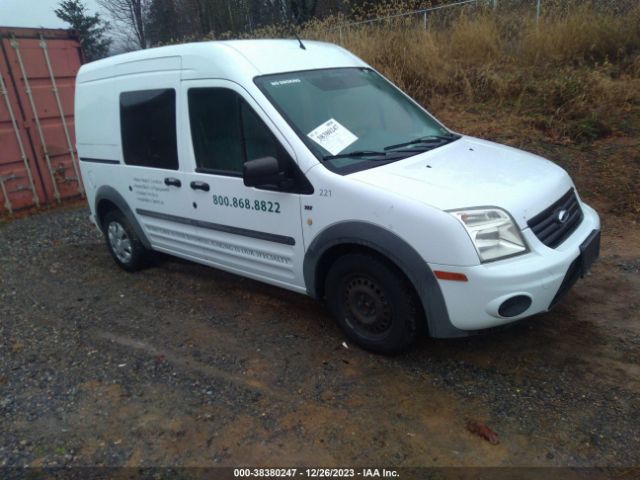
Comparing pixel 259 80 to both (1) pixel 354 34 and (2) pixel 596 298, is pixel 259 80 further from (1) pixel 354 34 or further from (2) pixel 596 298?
(1) pixel 354 34

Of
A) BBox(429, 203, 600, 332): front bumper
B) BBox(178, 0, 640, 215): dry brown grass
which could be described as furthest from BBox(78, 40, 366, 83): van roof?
BBox(178, 0, 640, 215): dry brown grass

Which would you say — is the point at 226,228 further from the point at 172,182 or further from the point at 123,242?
the point at 123,242

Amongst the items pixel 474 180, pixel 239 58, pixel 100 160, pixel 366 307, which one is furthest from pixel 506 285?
pixel 100 160

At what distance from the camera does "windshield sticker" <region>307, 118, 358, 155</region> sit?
337 centimetres

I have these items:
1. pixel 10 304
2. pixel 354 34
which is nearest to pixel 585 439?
pixel 10 304

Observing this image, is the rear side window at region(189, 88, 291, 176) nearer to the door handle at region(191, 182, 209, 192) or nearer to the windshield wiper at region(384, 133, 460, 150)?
the door handle at region(191, 182, 209, 192)

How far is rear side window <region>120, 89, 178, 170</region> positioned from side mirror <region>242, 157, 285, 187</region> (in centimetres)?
122

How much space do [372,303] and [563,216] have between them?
1.31 metres

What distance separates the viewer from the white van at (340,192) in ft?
9.28

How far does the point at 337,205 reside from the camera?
3164mm

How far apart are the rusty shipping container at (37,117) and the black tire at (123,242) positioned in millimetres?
3851

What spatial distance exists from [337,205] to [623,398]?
1.94 m

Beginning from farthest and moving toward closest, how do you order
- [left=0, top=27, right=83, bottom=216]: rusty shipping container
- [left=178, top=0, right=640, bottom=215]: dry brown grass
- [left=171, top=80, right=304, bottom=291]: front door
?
[left=0, top=27, right=83, bottom=216]: rusty shipping container
[left=178, top=0, right=640, bottom=215]: dry brown grass
[left=171, top=80, right=304, bottom=291]: front door

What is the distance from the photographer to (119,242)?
535 cm
